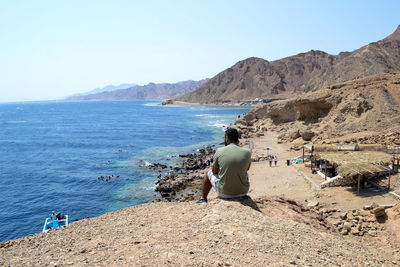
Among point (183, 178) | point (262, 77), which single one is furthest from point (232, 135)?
point (262, 77)

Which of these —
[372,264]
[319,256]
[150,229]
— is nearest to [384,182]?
[372,264]

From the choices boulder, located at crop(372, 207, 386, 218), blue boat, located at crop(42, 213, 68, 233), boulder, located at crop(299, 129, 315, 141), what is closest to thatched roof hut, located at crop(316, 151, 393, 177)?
boulder, located at crop(372, 207, 386, 218)

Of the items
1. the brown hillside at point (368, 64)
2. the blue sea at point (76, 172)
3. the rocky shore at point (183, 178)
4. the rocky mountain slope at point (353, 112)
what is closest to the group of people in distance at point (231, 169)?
the rocky shore at point (183, 178)

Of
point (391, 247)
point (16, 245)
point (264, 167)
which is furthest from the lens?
point (264, 167)

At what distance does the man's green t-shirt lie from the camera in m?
6.80

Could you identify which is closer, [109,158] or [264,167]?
[264,167]

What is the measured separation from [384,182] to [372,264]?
11.7 metres

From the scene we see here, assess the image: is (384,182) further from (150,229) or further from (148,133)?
(148,133)

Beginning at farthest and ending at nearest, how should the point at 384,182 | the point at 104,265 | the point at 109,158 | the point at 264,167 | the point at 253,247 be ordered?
1. the point at 109,158
2. the point at 264,167
3. the point at 384,182
4. the point at 253,247
5. the point at 104,265

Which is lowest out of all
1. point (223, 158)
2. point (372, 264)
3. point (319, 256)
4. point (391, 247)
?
point (391, 247)

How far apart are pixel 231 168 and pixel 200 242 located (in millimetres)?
1891

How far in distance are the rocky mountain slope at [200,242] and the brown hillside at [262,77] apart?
518 feet

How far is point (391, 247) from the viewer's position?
931 cm

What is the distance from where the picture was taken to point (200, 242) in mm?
5730
